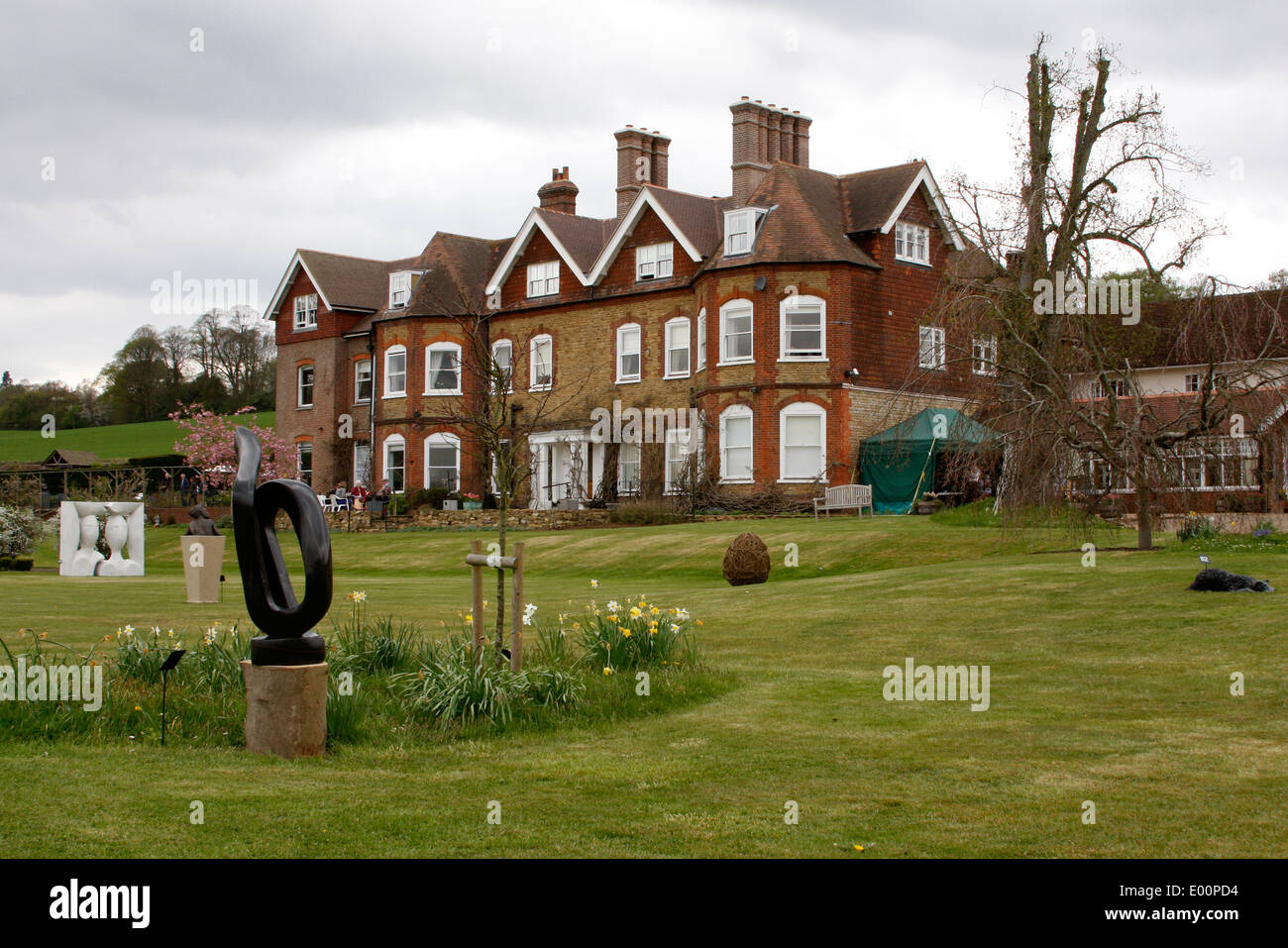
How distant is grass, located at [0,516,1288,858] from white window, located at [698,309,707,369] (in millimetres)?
24055

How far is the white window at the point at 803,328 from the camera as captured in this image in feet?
133

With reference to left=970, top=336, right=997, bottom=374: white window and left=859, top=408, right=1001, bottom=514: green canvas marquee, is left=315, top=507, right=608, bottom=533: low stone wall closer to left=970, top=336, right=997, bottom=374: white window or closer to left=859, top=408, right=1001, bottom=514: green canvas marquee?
left=859, top=408, right=1001, bottom=514: green canvas marquee

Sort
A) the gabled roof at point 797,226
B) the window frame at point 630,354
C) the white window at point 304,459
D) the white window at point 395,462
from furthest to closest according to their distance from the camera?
the white window at point 304,459, the white window at point 395,462, the window frame at point 630,354, the gabled roof at point 797,226

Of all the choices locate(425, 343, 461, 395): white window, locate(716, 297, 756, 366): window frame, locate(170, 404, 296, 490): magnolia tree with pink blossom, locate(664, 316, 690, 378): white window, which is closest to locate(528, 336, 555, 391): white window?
locate(425, 343, 461, 395): white window

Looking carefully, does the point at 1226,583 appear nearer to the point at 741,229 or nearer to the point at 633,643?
the point at 633,643

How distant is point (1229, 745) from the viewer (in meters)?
9.95

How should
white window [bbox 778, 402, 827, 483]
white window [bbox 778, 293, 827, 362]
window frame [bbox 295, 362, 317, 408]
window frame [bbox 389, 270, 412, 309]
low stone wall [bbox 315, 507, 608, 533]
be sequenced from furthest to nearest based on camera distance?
window frame [bbox 295, 362, 317, 408] → window frame [bbox 389, 270, 412, 309] → low stone wall [bbox 315, 507, 608, 533] → white window [bbox 778, 293, 827, 362] → white window [bbox 778, 402, 827, 483]

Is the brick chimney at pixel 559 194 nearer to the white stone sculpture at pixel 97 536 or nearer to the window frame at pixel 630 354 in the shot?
the window frame at pixel 630 354

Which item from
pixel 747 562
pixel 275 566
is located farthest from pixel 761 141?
pixel 275 566

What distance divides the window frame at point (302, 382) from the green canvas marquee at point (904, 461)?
25865 millimetres

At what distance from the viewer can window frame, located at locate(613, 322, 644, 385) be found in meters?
45.0

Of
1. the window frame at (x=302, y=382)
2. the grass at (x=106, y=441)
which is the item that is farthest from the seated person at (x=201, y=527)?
Result: the grass at (x=106, y=441)
